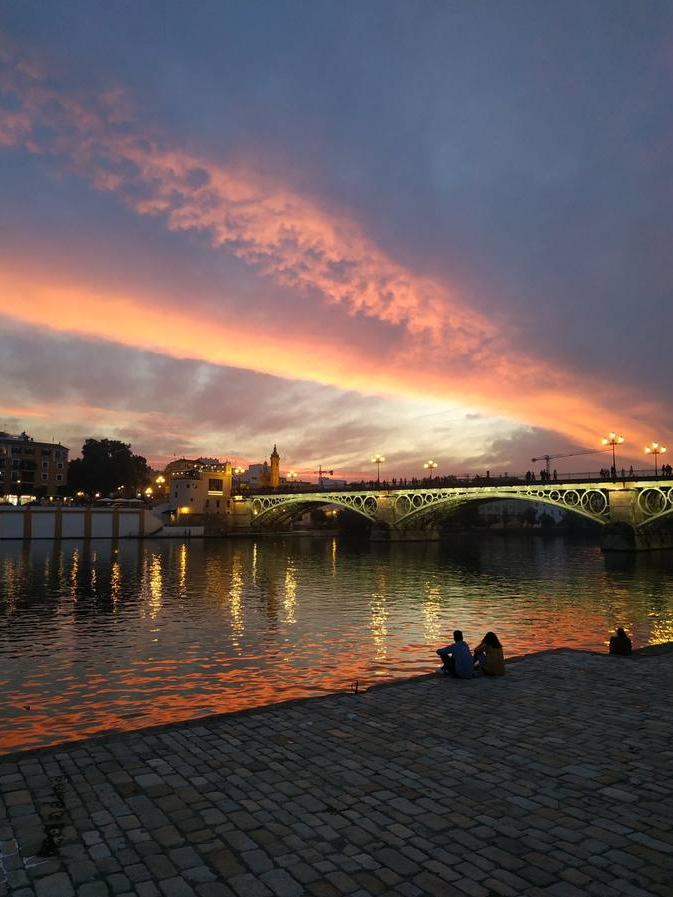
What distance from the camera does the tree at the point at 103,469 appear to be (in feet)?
479

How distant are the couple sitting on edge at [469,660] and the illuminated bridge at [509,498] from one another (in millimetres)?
68979

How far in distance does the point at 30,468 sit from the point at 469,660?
150m

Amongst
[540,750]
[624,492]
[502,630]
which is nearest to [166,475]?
[624,492]

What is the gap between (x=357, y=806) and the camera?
798 cm

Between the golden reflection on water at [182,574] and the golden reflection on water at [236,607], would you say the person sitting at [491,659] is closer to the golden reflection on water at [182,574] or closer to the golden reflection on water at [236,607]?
the golden reflection on water at [236,607]

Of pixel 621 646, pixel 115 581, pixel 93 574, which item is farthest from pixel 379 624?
pixel 93 574

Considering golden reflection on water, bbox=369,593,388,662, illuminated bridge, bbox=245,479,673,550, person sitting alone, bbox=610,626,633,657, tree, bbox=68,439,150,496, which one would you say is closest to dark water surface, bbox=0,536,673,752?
golden reflection on water, bbox=369,593,388,662

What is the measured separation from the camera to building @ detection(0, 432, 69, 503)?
14325 cm

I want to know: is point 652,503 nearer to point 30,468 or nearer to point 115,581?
point 115,581

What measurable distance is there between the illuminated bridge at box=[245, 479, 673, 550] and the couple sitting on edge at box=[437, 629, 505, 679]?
68979 millimetres

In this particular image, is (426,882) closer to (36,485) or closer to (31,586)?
(31,586)

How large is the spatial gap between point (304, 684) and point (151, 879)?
1171 cm

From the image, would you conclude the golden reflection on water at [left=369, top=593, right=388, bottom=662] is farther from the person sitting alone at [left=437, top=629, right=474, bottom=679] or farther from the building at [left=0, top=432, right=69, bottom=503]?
the building at [left=0, top=432, right=69, bottom=503]

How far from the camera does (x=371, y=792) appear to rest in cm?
841
